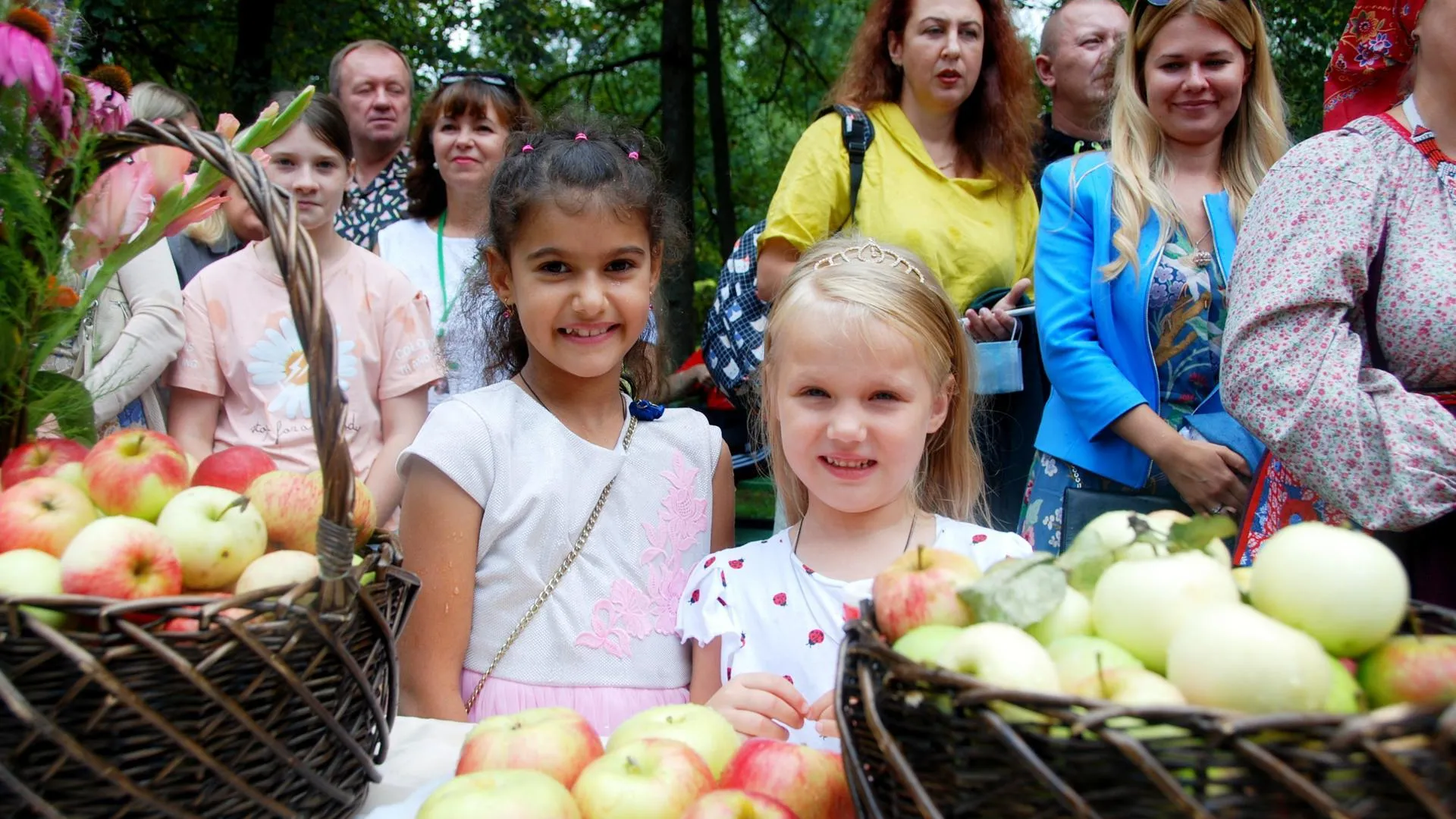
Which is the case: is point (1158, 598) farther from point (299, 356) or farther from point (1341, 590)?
point (299, 356)

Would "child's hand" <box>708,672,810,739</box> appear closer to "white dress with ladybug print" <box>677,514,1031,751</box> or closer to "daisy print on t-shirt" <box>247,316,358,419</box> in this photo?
"white dress with ladybug print" <box>677,514,1031,751</box>

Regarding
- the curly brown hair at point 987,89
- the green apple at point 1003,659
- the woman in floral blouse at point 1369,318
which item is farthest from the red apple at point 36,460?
the curly brown hair at point 987,89

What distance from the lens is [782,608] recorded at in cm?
186

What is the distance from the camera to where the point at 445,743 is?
151 cm

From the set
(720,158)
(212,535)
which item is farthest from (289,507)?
(720,158)

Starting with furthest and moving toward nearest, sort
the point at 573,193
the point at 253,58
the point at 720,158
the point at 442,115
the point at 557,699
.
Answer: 1. the point at 720,158
2. the point at 253,58
3. the point at 442,115
4. the point at 573,193
5. the point at 557,699

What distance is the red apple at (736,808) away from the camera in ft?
3.47

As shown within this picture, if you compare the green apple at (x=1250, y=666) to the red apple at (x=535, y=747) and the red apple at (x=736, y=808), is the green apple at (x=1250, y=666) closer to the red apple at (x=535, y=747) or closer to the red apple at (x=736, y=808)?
the red apple at (x=736, y=808)

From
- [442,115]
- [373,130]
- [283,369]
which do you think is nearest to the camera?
[283,369]

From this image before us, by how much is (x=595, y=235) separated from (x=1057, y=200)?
1.24 metres

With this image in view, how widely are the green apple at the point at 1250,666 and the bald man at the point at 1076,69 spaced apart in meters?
2.94

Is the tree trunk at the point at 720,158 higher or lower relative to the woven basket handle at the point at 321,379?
higher

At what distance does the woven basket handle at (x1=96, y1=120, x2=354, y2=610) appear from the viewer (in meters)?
1.06

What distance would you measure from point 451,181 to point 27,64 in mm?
2298
